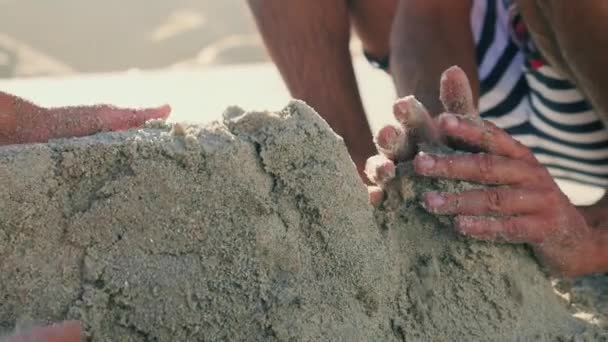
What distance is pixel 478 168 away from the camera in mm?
1431

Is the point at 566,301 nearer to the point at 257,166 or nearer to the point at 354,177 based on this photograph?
the point at 354,177

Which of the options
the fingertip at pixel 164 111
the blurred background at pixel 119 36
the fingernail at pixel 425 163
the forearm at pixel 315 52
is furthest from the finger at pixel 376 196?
the blurred background at pixel 119 36

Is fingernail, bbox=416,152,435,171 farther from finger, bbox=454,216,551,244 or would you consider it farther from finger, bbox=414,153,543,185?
finger, bbox=454,216,551,244

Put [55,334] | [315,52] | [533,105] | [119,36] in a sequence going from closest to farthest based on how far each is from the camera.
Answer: [55,334], [533,105], [315,52], [119,36]

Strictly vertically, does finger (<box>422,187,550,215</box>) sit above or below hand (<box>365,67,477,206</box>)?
below

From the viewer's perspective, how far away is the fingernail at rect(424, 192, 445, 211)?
1.40 meters

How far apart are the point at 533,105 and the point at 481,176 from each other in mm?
1161

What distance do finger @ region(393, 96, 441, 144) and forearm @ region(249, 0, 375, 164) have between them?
42.9 inches

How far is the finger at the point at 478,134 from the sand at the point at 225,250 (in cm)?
20

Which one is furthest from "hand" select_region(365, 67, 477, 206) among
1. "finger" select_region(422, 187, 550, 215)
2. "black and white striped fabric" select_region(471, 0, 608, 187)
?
"black and white striped fabric" select_region(471, 0, 608, 187)

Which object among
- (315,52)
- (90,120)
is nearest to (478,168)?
(90,120)

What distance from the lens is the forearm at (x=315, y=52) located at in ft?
8.66

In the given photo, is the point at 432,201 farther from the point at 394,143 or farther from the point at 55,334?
the point at 55,334

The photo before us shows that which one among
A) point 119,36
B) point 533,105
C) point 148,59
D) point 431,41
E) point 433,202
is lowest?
point 433,202
